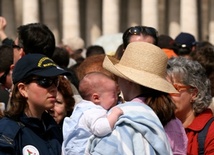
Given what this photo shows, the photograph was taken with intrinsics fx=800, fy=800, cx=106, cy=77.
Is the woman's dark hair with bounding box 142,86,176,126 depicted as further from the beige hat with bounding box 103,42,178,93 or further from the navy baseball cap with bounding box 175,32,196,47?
the navy baseball cap with bounding box 175,32,196,47

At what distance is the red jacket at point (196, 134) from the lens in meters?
9.38

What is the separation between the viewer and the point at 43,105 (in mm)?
8656

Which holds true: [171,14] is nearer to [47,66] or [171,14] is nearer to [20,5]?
[20,5]

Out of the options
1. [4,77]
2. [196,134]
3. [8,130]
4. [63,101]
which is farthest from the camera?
[4,77]

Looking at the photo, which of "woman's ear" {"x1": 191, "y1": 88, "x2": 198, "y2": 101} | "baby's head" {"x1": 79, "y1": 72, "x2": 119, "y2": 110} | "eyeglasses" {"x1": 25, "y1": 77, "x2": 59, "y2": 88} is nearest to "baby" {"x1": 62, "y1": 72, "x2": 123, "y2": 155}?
"baby's head" {"x1": 79, "y1": 72, "x2": 119, "y2": 110}

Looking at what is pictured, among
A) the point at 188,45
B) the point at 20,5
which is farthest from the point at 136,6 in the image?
the point at 188,45

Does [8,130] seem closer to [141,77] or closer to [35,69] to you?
[35,69]

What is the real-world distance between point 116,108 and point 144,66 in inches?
25.6

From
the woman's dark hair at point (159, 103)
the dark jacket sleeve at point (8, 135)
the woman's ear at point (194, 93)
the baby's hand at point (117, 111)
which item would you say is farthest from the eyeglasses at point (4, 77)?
the baby's hand at point (117, 111)

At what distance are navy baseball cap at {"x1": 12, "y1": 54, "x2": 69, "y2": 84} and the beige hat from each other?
59 cm

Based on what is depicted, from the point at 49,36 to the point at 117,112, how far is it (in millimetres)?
3133

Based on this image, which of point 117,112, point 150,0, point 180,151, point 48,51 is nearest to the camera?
point 117,112

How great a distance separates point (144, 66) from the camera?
326 inches

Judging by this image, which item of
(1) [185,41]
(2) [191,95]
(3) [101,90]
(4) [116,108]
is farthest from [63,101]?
(1) [185,41]
